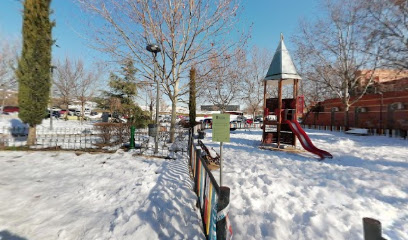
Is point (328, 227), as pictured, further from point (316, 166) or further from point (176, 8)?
point (176, 8)

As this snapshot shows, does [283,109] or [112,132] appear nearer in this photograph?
[112,132]

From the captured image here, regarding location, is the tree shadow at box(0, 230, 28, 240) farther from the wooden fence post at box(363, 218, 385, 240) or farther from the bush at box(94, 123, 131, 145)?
the bush at box(94, 123, 131, 145)

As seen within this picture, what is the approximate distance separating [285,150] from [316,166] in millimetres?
2724

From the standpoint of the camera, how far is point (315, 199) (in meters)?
3.51

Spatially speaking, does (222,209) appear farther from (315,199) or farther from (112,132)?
(112,132)

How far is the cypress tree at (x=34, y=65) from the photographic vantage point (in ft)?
25.9

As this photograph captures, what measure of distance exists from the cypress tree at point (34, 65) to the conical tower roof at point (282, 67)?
11360 millimetres

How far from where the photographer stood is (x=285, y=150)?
8.69 m

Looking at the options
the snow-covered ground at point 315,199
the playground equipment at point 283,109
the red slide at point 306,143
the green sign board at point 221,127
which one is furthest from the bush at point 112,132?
the red slide at point 306,143

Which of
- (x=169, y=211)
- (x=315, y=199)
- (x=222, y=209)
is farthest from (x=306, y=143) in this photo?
(x=222, y=209)

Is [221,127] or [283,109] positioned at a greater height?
[283,109]

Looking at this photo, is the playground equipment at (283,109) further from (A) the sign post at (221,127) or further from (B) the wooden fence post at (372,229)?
(B) the wooden fence post at (372,229)

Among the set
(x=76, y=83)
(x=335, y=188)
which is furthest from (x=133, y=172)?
(x=76, y=83)

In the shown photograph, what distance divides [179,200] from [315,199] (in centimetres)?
272
